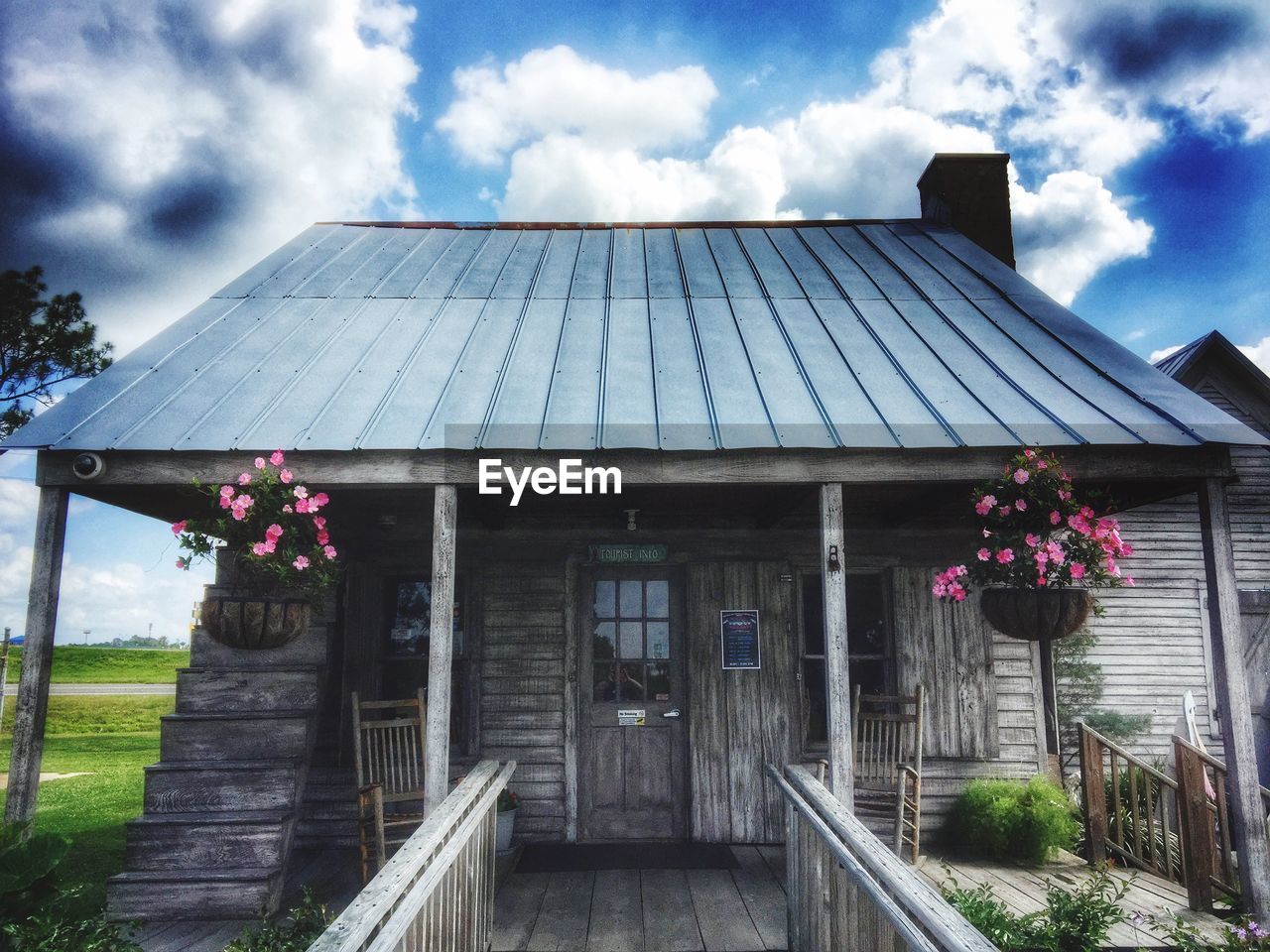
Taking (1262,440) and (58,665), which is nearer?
(1262,440)

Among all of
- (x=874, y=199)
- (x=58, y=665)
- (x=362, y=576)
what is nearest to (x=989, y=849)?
(x=362, y=576)

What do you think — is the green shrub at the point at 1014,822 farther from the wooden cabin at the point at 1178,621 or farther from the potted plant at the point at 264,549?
the potted plant at the point at 264,549

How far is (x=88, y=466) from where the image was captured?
149 inches

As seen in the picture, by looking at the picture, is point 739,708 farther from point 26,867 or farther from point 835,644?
point 26,867

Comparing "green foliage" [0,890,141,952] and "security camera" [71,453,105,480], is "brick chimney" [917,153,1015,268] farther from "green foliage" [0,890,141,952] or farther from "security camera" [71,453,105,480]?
"green foliage" [0,890,141,952]

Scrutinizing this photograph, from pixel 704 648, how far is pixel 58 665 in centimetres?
4119

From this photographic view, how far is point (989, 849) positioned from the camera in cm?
532

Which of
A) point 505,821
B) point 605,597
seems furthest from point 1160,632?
point 505,821

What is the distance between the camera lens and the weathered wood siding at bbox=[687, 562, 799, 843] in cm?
554

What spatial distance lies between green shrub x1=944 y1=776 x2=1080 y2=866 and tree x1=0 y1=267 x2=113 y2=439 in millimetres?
13623

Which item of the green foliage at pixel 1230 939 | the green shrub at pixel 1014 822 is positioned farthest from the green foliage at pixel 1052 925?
the green shrub at pixel 1014 822

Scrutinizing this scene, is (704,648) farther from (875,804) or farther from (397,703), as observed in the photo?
(397,703)

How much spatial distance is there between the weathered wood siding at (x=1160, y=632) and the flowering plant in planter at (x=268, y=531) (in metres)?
7.76

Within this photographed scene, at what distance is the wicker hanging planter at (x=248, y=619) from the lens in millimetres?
3760
